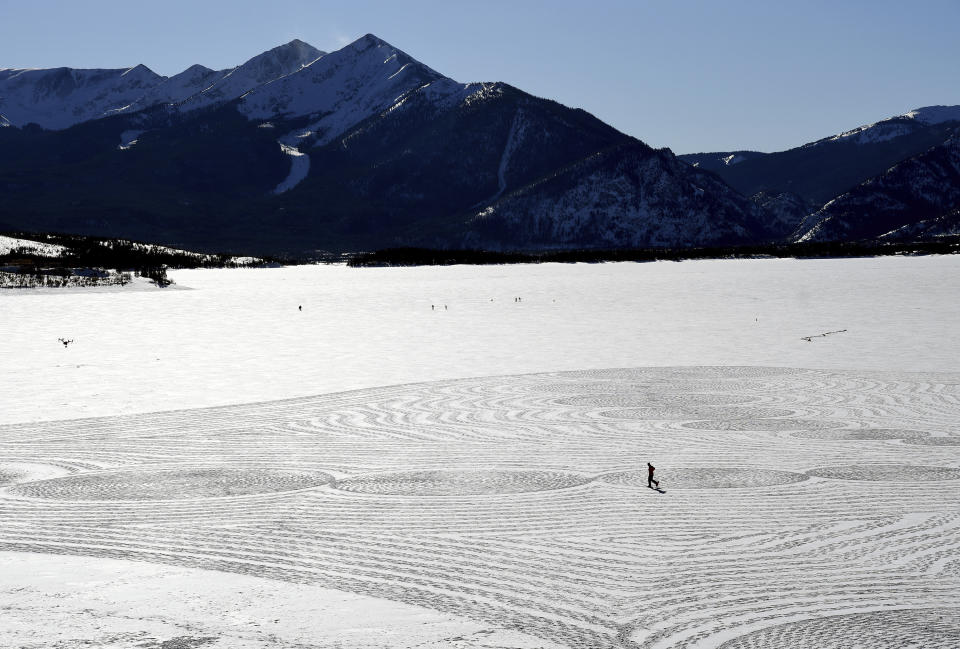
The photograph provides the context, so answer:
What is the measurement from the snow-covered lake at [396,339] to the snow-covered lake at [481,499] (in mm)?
269

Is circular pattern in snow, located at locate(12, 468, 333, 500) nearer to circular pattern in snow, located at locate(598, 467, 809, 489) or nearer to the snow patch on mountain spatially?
circular pattern in snow, located at locate(598, 467, 809, 489)

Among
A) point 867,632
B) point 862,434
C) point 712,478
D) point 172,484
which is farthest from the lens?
Result: point 862,434

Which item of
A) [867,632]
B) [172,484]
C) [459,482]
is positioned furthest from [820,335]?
[867,632]

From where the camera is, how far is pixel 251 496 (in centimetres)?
1320

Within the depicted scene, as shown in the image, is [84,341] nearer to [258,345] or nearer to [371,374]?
[258,345]

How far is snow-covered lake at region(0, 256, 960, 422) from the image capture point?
2409 centimetres

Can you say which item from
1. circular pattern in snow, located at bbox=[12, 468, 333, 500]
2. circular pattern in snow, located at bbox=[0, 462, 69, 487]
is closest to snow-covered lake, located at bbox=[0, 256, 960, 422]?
circular pattern in snow, located at bbox=[0, 462, 69, 487]

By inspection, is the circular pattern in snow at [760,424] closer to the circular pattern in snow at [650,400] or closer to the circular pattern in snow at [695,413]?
the circular pattern in snow at [695,413]

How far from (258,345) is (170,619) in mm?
25141

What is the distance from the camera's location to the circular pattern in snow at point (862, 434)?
674 inches

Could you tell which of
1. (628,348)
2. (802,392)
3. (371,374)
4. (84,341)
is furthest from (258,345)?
(802,392)

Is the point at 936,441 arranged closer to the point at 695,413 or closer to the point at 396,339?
the point at 695,413

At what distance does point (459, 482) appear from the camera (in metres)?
14.0

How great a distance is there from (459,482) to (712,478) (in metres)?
3.88
